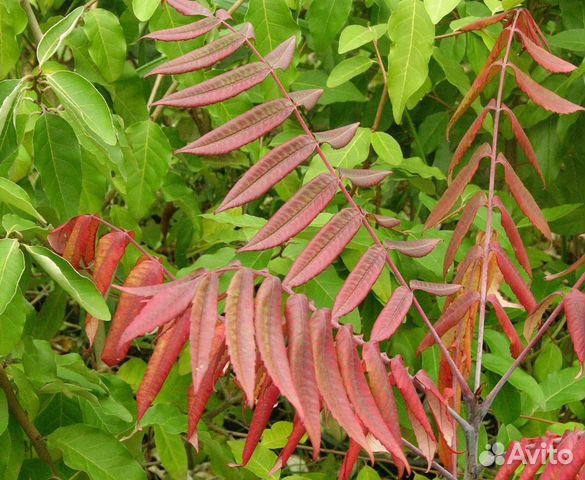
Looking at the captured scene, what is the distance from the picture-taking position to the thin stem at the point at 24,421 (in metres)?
1.44

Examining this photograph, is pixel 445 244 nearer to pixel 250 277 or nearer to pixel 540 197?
pixel 540 197

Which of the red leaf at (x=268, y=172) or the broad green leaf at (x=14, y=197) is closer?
the red leaf at (x=268, y=172)

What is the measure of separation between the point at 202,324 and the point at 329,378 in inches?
5.9

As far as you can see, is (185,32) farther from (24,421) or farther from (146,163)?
(24,421)

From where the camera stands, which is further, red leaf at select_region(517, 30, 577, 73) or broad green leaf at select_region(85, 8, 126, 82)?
broad green leaf at select_region(85, 8, 126, 82)

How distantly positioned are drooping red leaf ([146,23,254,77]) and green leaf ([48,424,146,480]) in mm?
603

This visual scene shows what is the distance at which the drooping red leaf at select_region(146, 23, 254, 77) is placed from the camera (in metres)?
1.12

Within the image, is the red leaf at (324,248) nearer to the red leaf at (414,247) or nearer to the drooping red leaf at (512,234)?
the red leaf at (414,247)

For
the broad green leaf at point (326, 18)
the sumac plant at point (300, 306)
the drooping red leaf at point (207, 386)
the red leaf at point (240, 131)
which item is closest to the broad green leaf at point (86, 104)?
the sumac plant at point (300, 306)

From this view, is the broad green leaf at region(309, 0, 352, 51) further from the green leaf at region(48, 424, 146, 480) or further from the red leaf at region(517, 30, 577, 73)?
the green leaf at region(48, 424, 146, 480)

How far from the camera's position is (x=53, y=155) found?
1.44 m

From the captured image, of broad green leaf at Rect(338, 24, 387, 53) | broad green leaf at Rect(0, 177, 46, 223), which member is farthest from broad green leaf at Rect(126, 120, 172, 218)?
broad green leaf at Rect(0, 177, 46, 223)

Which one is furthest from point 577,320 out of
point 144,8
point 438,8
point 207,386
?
point 144,8

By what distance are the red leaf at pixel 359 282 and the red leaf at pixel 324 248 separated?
4cm
